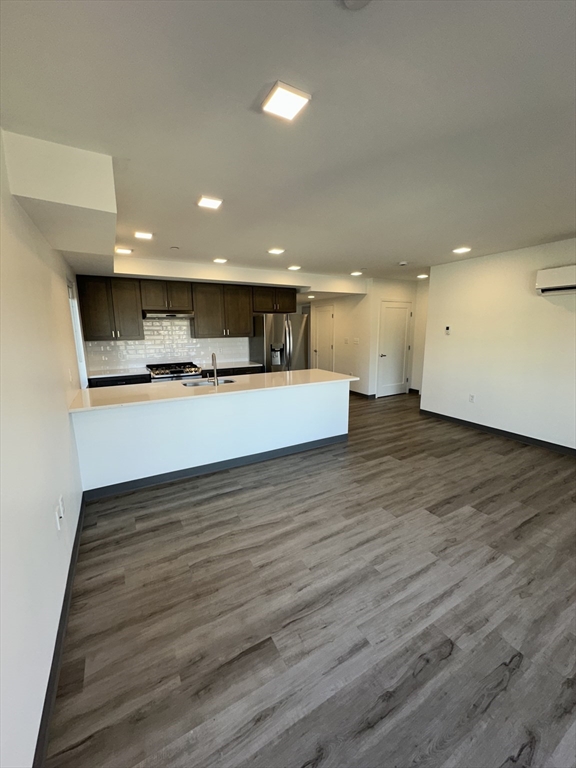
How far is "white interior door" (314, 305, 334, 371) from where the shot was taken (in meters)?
7.37

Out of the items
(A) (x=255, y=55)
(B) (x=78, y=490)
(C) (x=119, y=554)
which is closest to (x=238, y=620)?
(C) (x=119, y=554)

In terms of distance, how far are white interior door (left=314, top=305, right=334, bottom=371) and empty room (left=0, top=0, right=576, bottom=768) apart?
3709 millimetres

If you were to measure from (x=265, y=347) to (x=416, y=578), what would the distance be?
4.34 meters

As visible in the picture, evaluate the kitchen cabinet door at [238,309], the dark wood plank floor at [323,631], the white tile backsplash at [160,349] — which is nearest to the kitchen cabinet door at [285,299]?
the kitchen cabinet door at [238,309]

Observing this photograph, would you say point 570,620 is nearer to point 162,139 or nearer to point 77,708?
point 77,708

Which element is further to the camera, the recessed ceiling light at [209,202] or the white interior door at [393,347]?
the white interior door at [393,347]

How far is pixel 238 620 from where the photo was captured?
65.1 inches

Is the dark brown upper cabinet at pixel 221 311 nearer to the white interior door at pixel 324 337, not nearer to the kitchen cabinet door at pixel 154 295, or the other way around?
the kitchen cabinet door at pixel 154 295

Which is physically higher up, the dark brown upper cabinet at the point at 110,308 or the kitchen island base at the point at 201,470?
the dark brown upper cabinet at the point at 110,308

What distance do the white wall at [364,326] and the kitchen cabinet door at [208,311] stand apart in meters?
2.86

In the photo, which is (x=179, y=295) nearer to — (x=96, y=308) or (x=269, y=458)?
(x=96, y=308)

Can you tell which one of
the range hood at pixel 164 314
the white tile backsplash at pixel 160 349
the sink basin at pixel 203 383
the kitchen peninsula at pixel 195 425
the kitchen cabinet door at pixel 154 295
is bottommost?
the kitchen peninsula at pixel 195 425

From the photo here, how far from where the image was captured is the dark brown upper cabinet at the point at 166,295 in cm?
471

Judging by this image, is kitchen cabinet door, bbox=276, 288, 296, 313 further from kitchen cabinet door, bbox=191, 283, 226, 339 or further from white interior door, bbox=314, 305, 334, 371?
white interior door, bbox=314, 305, 334, 371
